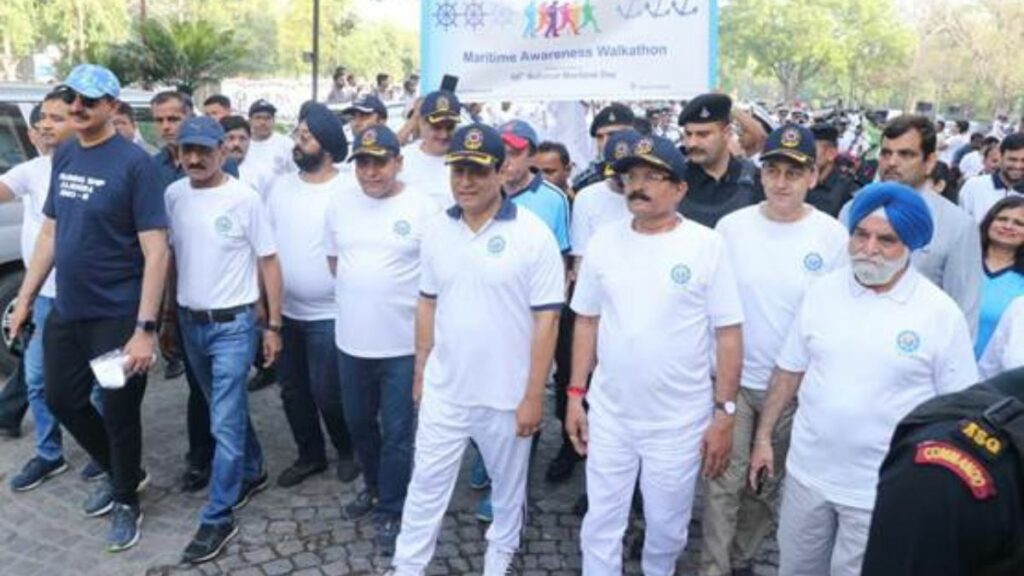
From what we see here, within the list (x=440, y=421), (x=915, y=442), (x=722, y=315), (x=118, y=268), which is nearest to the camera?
(x=915, y=442)

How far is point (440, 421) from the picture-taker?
338cm

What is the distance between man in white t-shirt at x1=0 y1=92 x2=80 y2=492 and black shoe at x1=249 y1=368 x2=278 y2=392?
4.76 ft

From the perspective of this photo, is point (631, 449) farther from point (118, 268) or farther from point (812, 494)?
point (118, 268)

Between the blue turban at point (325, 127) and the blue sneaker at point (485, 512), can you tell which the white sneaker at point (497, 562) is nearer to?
the blue sneaker at point (485, 512)

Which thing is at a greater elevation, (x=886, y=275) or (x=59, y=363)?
(x=886, y=275)

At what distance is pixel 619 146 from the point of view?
11.5ft

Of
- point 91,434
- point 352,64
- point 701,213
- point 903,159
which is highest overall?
point 352,64

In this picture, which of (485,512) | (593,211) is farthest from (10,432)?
(593,211)

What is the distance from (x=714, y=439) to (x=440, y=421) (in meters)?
1.04

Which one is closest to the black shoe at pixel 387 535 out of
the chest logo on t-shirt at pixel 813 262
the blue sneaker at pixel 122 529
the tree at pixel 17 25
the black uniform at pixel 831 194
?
the blue sneaker at pixel 122 529

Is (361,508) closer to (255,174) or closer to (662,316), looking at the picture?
(662,316)

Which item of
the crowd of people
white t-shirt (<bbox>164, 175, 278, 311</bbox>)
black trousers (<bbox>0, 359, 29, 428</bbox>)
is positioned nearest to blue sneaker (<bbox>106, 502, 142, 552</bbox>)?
the crowd of people

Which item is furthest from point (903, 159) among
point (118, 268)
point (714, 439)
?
point (118, 268)

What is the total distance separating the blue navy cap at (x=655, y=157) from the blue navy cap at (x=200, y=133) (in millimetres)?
1797
